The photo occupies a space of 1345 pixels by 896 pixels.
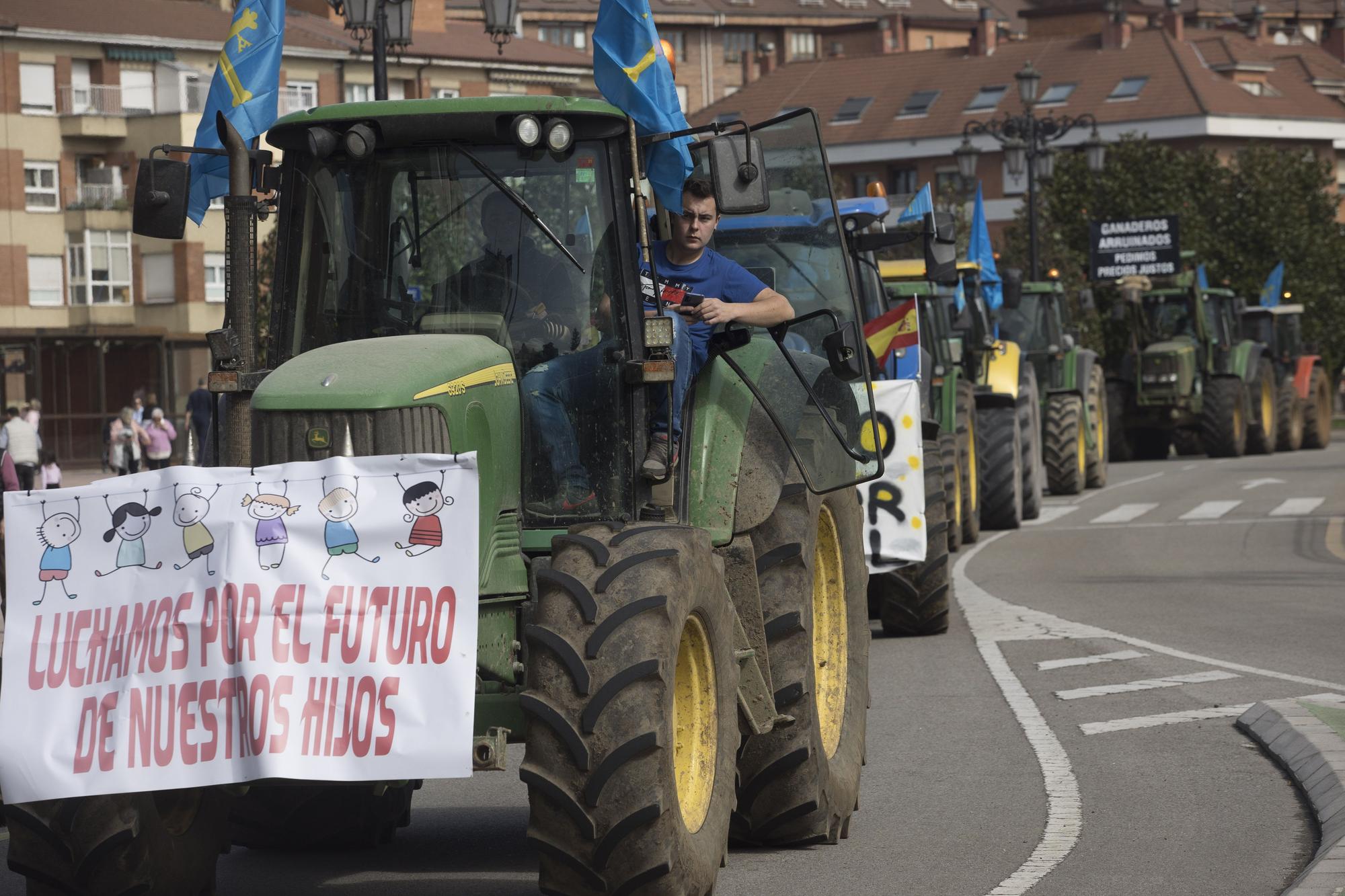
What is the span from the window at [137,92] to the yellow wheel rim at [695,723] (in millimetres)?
62057

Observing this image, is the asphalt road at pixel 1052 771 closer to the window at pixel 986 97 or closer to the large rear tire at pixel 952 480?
the large rear tire at pixel 952 480

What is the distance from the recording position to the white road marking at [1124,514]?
25.5m

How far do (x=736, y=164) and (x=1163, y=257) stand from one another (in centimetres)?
3520

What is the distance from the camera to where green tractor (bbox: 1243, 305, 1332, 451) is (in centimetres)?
4181

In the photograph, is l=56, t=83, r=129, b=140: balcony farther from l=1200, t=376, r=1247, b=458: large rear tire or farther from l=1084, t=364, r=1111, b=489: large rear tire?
l=1084, t=364, r=1111, b=489: large rear tire

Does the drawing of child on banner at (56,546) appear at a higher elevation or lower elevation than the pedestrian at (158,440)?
lower

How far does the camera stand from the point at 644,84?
313 inches

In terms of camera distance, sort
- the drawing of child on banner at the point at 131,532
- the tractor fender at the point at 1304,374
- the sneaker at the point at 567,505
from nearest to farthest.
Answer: the drawing of child on banner at the point at 131,532
the sneaker at the point at 567,505
the tractor fender at the point at 1304,374

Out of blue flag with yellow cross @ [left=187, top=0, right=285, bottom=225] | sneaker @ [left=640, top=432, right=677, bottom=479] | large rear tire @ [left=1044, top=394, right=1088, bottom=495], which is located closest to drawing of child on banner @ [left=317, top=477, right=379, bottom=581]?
sneaker @ [left=640, top=432, right=677, bottom=479]

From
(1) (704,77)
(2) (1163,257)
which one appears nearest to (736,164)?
(2) (1163,257)

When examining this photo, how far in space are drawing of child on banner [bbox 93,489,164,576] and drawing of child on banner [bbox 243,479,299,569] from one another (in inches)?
11.9

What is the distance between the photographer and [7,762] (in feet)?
20.3

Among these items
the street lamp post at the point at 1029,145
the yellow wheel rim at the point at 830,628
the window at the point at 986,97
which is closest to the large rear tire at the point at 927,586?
the yellow wheel rim at the point at 830,628

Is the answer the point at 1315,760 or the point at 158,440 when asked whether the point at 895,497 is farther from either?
the point at 158,440
